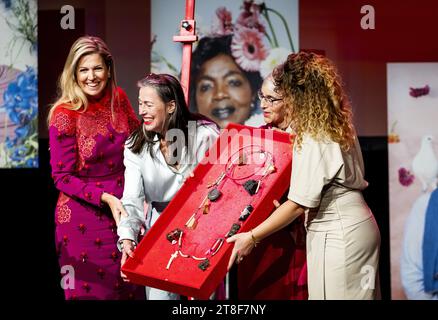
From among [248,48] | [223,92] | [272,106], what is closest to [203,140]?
[272,106]

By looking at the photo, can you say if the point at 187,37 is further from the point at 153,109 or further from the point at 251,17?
the point at 251,17

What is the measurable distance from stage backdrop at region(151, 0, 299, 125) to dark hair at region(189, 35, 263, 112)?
3cm

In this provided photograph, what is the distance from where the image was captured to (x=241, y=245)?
3.31 m

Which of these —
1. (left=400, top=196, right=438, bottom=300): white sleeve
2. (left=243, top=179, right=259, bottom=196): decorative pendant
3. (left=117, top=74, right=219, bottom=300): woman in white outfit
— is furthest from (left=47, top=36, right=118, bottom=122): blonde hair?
(left=400, top=196, right=438, bottom=300): white sleeve

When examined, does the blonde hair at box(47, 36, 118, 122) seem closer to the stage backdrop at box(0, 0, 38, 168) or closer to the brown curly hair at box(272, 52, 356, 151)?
the stage backdrop at box(0, 0, 38, 168)

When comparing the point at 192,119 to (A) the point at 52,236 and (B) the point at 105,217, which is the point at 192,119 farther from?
(A) the point at 52,236

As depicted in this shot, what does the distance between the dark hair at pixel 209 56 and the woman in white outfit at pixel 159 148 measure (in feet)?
2.90

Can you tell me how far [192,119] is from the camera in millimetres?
3764

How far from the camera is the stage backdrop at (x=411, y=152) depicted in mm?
4754

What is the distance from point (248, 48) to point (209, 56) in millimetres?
212

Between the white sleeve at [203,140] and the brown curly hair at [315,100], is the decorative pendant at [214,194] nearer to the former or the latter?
the white sleeve at [203,140]

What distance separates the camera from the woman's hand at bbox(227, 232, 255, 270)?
330 centimetres
